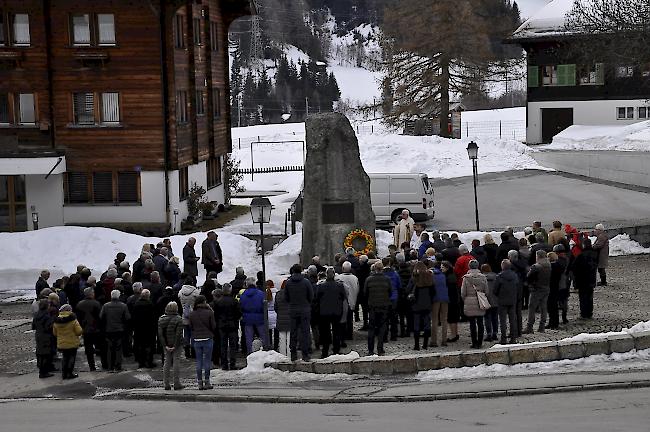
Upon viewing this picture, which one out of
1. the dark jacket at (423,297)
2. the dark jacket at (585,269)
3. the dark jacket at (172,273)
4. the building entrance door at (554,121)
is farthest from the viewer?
the building entrance door at (554,121)

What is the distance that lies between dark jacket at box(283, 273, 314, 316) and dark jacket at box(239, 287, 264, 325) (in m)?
0.60

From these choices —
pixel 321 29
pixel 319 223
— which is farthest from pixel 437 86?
pixel 321 29

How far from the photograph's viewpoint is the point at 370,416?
13.2 meters

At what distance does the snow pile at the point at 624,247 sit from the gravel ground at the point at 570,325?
391 cm

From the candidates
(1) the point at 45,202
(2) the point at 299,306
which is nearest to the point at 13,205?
(1) the point at 45,202

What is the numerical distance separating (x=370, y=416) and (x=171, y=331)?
165 inches

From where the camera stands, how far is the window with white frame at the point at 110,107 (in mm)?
35531

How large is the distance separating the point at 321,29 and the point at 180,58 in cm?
14425

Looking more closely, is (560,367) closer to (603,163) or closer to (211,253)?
(211,253)

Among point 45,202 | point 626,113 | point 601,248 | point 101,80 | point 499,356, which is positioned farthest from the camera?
point 626,113

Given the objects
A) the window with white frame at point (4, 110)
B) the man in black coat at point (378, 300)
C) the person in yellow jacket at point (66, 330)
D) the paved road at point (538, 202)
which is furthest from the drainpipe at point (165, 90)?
the man in black coat at point (378, 300)

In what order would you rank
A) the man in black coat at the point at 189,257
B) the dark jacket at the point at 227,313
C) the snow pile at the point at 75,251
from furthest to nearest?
1. the snow pile at the point at 75,251
2. the man in black coat at the point at 189,257
3. the dark jacket at the point at 227,313

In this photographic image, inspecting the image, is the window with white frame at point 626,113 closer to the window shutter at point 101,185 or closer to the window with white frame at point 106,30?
the window with white frame at point 106,30

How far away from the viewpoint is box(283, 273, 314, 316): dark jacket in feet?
55.6
